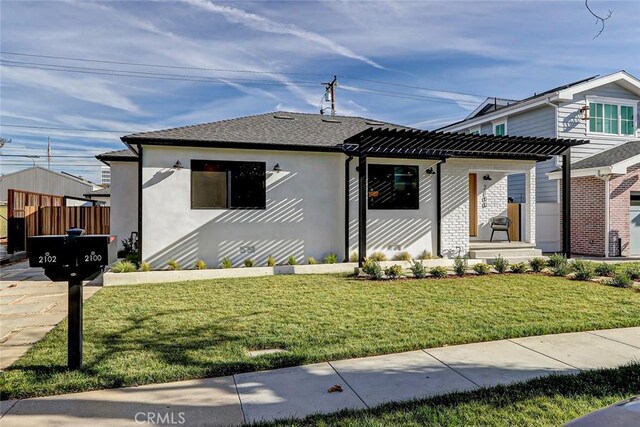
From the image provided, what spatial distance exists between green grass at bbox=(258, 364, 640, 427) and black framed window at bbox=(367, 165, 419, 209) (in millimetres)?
8049

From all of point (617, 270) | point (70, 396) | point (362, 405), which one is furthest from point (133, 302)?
point (617, 270)

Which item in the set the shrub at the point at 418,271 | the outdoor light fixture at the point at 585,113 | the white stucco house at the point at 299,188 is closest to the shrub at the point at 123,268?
the white stucco house at the point at 299,188

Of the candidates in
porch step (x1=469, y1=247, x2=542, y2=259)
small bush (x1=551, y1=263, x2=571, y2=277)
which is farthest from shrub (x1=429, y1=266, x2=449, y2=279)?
porch step (x1=469, y1=247, x2=542, y2=259)

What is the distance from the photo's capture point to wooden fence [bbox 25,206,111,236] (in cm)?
1384

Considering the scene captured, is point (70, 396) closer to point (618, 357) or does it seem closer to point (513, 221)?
point (618, 357)

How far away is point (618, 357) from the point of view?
166 inches

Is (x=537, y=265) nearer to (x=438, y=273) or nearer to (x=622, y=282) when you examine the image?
(x=622, y=282)

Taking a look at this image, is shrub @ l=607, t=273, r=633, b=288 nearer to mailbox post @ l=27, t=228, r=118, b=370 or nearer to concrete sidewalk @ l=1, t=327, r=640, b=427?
concrete sidewalk @ l=1, t=327, r=640, b=427

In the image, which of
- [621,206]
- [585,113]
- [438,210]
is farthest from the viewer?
[585,113]

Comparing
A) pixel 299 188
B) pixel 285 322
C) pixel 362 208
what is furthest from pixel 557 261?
pixel 285 322

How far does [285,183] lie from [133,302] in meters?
5.18

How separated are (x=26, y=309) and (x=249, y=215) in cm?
524

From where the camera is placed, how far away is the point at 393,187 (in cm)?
1159

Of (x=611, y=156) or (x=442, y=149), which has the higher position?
(x=611, y=156)
